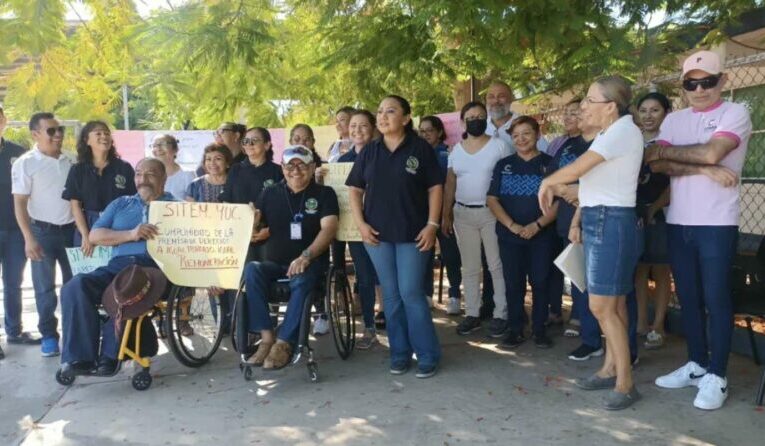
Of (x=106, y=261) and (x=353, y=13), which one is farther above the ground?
(x=353, y=13)

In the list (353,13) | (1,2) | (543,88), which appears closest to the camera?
(1,2)

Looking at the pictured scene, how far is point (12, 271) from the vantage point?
5.64 meters

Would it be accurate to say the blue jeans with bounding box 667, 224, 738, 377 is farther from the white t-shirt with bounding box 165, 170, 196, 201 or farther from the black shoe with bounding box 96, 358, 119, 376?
the white t-shirt with bounding box 165, 170, 196, 201

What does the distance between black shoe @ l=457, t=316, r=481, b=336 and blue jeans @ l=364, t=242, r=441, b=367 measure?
3.25ft

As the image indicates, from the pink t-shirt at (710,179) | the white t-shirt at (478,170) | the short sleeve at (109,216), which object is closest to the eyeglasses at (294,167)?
the short sleeve at (109,216)

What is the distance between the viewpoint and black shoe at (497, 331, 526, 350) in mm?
5141

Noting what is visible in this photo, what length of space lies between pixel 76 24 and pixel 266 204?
4.82 m

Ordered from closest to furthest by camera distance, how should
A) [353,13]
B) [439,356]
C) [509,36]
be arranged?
[439,356], [509,36], [353,13]

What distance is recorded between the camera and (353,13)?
6035mm

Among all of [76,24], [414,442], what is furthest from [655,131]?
[76,24]

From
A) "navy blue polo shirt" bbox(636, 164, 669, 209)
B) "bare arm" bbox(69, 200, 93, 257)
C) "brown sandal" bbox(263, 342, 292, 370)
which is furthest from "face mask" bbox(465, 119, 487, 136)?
"bare arm" bbox(69, 200, 93, 257)

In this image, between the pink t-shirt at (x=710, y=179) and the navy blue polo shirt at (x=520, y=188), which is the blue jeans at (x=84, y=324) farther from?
the pink t-shirt at (x=710, y=179)

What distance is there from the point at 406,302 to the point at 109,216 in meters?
2.21

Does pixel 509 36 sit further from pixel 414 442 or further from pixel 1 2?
pixel 1 2
